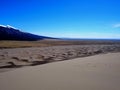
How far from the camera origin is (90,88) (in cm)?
374

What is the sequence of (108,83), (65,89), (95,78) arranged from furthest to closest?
(95,78) → (108,83) → (65,89)

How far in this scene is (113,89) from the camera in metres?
3.67

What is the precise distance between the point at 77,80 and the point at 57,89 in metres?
0.81

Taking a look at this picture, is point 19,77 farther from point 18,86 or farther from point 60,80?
point 60,80

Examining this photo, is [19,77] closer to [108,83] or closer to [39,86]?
[39,86]

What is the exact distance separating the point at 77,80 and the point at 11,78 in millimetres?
1976

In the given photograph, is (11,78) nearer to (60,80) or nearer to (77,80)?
(60,80)

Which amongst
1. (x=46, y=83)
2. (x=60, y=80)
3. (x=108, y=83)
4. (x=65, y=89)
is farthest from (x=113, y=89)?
(x=46, y=83)

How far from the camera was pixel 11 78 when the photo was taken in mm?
4480

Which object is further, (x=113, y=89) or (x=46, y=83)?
(x=46, y=83)

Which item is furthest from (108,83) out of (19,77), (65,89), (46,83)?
(19,77)

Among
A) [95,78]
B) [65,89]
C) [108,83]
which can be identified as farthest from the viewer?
[95,78]

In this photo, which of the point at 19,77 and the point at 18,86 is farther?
the point at 19,77

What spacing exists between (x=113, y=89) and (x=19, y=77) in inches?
108
